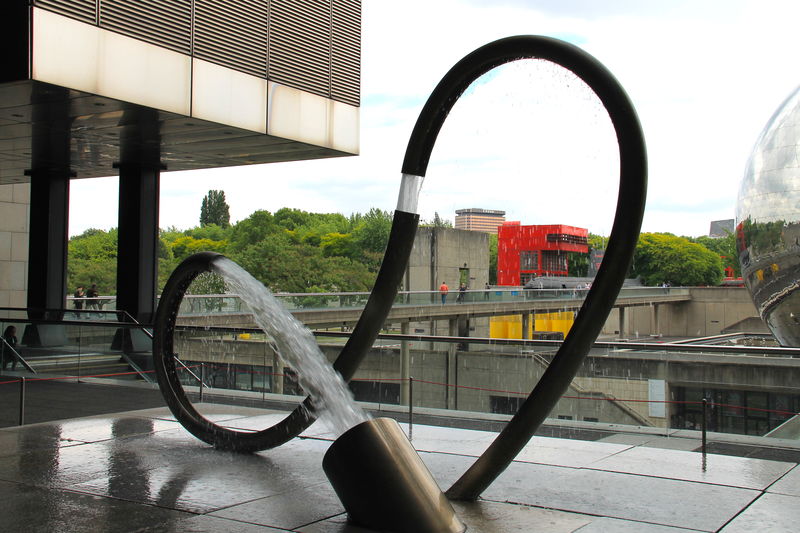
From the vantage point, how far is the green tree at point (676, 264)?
94.4 metres

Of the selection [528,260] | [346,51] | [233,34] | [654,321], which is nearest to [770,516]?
[233,34]

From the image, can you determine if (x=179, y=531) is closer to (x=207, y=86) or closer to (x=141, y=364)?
(x=141, y=364)

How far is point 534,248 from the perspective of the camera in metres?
67.9

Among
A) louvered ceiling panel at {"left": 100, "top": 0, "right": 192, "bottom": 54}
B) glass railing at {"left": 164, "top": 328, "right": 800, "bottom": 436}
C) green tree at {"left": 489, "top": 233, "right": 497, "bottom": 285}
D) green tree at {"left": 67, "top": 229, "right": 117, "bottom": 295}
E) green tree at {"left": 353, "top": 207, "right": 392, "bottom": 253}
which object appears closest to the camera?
glass railing at {"left": 164, "top": 328, "right": 800, "bottom": 436}

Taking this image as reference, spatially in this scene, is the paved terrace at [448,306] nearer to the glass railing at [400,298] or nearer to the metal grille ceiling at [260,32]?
the glass railing at [400,298]

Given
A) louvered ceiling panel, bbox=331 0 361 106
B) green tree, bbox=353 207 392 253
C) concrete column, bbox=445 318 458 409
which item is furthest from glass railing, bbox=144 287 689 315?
green tree, bbox=353 207 392 253

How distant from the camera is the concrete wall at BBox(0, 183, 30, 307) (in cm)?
2764

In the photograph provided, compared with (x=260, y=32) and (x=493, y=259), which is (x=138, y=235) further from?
(x=493, y=259)

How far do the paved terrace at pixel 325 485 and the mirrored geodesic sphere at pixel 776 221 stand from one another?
28.6ft

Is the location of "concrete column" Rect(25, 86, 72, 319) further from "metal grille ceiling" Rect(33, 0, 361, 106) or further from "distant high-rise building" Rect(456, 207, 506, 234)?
"distant high-rise building" Rect(456, 207, 506, 234)

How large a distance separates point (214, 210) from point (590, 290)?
11879cm

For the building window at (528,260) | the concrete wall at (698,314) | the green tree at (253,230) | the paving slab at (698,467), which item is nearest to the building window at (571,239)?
the concrete wall at (698,314)

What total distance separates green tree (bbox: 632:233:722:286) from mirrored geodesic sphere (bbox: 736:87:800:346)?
79.1m

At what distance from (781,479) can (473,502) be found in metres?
2.64
